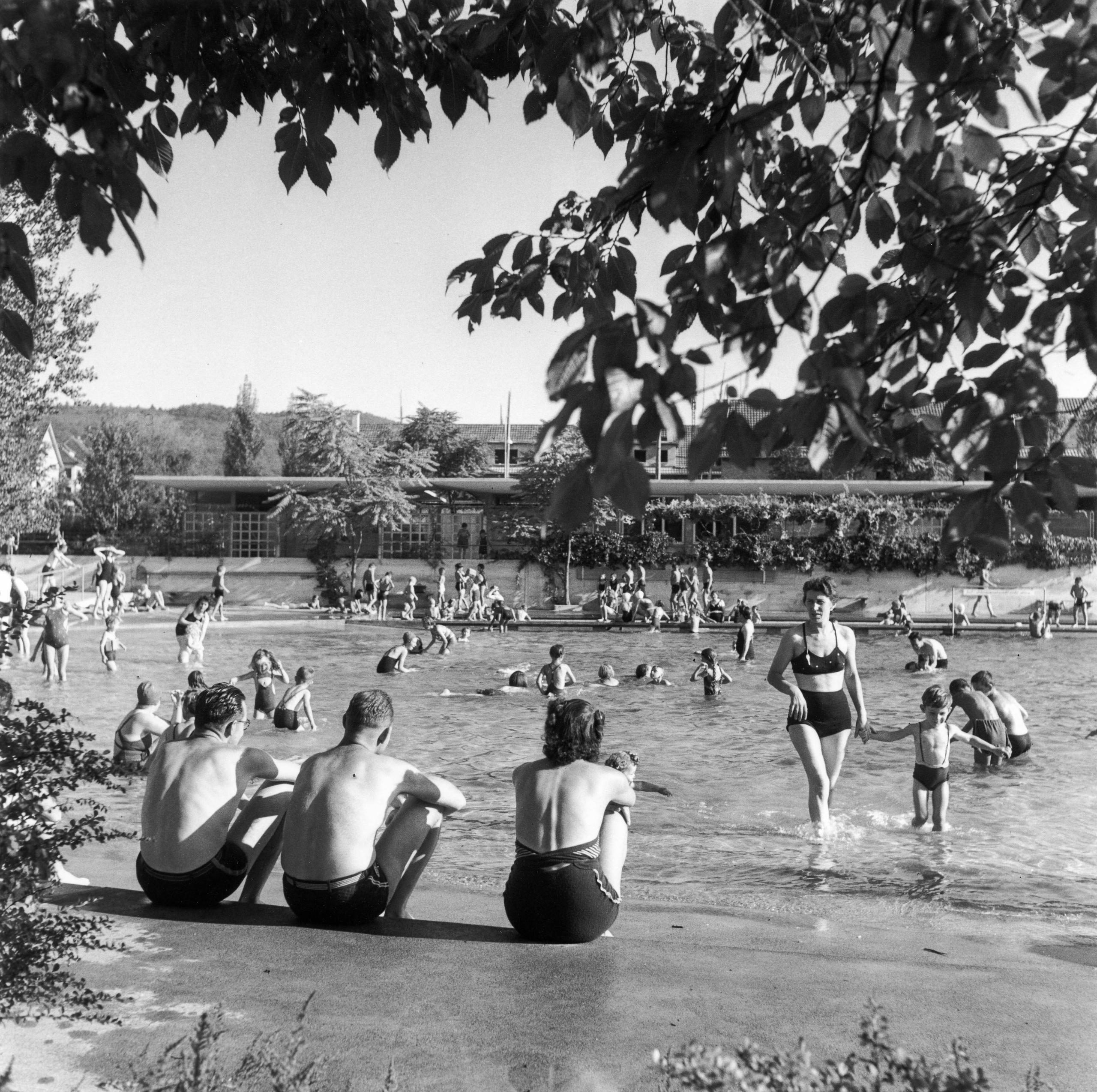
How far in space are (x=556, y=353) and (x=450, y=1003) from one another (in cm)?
253

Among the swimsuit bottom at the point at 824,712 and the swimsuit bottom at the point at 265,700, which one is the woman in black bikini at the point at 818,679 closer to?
the swimsuit bottom at the point at 824,712

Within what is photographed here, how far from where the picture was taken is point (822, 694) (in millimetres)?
8336

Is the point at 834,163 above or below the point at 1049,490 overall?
above

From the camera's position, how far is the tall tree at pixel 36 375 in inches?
869

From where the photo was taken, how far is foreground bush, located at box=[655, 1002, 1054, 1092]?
7.82ft

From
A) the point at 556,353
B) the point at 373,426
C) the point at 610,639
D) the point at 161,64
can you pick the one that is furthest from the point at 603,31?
the point at 373,426

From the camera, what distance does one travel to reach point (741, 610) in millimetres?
31922

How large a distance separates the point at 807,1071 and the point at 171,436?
132 m

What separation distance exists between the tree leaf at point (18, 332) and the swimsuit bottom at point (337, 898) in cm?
259

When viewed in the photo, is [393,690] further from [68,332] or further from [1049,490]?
[1049,490]

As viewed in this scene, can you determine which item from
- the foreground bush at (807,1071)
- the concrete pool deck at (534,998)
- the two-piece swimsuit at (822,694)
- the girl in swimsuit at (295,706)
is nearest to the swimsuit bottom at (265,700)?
the girl in swimsuit at (295,706)

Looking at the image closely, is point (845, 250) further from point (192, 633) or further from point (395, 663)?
point (192, 633)

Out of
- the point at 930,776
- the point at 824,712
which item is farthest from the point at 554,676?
the point at 824,712

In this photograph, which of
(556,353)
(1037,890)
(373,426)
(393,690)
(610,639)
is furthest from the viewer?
(373,426)
